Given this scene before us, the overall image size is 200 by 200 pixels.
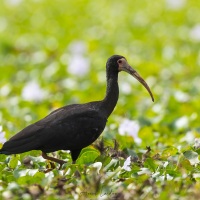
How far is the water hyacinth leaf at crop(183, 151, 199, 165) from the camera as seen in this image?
6.44m

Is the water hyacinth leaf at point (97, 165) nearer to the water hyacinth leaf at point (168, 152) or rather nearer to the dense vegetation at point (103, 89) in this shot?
the dense vegetation at point (103, 89)

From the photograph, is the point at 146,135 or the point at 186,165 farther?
the point at 146,135

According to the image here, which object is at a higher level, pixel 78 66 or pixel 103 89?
pixel 78 66

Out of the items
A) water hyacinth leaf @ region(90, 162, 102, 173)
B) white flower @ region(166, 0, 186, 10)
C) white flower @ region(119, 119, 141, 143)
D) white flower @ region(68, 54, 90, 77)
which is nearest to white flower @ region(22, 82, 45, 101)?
white flower @ region(68, 54, 90, 77)

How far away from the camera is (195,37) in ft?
45.8

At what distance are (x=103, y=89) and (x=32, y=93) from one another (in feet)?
3.52

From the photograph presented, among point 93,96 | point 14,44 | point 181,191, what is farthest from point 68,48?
point 181,191

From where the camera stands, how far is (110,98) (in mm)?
6797

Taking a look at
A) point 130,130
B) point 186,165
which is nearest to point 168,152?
point 186,165

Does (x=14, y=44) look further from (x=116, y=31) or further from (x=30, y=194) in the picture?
(x=30, y=194)

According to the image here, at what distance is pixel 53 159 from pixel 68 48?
7.26 metres

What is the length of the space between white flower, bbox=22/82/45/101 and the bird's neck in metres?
3.24

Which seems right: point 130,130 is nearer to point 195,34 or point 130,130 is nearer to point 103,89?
point 103,89

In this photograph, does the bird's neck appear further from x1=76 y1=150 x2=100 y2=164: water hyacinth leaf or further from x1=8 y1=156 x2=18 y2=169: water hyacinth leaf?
x1=8 y1=156 x2=18 y2=169: water hyacinth leaf
